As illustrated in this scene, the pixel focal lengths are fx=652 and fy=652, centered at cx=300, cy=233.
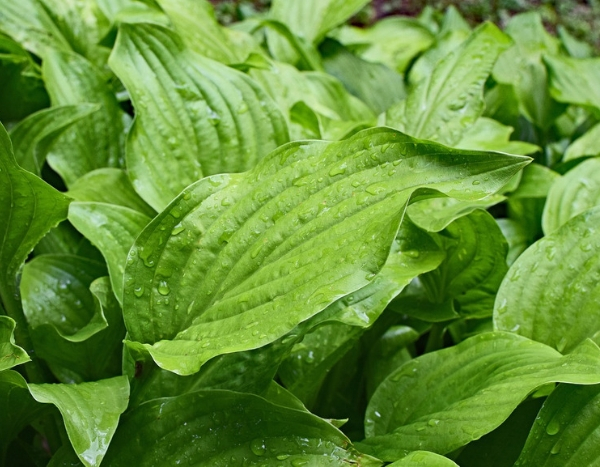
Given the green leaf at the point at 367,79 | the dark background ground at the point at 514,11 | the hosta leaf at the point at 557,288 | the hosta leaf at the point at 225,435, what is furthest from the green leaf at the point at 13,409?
the dark background ground at the point at 514,11

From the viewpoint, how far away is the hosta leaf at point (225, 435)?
584 millimetres

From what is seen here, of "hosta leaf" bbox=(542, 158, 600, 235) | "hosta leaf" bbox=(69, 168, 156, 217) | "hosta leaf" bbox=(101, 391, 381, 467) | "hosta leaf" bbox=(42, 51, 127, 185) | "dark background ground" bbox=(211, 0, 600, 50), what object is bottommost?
"dark background ground" bbox=(211, 0, 600, 50)

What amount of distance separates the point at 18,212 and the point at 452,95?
24.8 inches

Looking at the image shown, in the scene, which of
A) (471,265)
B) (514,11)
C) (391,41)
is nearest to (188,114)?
(471,265)

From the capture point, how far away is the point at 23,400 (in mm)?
666

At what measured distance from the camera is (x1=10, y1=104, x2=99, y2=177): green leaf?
2.87 ft

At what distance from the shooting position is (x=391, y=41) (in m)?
1.73

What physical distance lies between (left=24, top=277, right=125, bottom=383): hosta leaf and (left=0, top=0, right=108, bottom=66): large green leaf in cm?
60

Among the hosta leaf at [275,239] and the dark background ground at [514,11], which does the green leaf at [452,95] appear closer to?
the hosta leaf at [275,239]

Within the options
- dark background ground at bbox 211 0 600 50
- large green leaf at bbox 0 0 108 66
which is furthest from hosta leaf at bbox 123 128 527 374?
dark background ground at bbox 211 0 600 50

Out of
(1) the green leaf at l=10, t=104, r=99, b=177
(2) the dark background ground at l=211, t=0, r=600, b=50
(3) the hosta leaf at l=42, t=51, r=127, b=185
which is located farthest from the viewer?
(2) the dark background ground at l=211, t=0, r=600, b=50

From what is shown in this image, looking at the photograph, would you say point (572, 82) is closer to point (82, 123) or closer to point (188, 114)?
point (188, 114)

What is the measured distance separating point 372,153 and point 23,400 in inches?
17.0

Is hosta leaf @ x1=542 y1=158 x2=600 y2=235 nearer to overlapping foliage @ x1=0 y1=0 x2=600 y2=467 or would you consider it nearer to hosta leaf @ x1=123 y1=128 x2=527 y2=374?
overlapping foliage @ x1=0 y1=0 x2=600 y2=467
